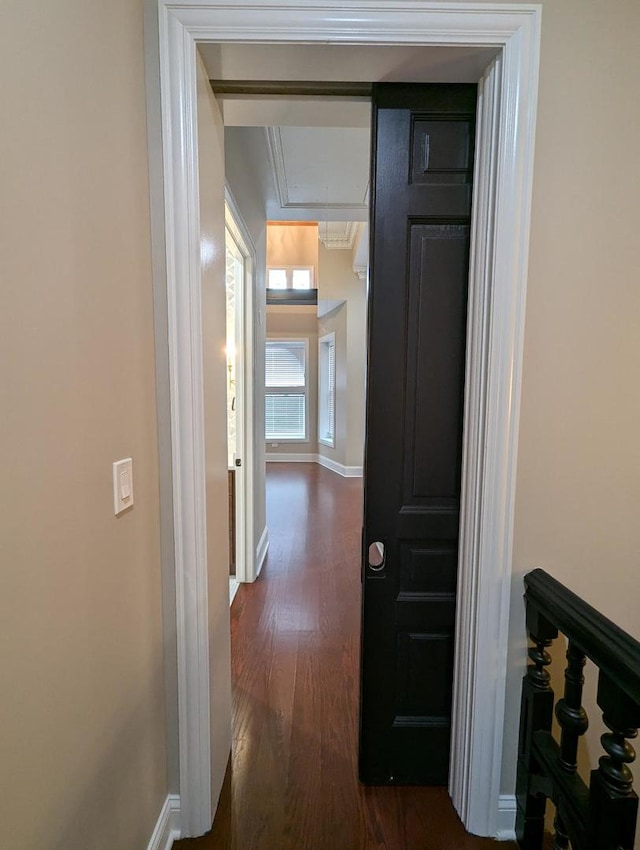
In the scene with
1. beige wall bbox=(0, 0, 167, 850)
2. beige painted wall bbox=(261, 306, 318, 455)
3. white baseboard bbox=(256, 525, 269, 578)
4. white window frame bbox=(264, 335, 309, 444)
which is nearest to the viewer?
beige wall bbox=(0, 0, 167, 850)

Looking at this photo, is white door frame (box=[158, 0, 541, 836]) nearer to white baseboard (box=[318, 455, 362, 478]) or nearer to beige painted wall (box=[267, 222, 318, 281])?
white baseboard (box=[318, 455, 362, 478])

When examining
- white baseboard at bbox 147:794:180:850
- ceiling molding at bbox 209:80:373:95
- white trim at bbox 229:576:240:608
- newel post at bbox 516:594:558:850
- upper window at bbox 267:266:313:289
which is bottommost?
white trim at bbox 229:576:240:608

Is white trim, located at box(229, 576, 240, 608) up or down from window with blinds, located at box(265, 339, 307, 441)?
down

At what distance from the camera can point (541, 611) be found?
1.15 meters

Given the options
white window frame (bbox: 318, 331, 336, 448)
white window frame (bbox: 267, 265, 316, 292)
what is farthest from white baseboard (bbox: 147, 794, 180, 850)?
white window frame (bbox: 267, 265, 316, 292)

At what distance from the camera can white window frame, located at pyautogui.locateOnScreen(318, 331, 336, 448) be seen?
722 centimetres

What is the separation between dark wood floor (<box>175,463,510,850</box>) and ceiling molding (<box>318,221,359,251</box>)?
14.4 ft

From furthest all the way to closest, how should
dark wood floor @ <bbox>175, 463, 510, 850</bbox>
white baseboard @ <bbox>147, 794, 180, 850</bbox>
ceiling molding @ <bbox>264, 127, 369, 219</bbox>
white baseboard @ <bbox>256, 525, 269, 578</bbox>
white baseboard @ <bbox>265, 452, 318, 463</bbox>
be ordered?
white baseboard @ <bbox>265, 452, 318, 463</bbox> → white baseboard @ <bbox>256, 525, 269, 578</bbox> → ceiling molding @ <bbox>264, 127, 369, 219</bbox> → dark wood floor @ <bbox>175, 463, 510, 850</bbox> → white baseboard @ <bbox>147, 794, 180, 850</bbox>

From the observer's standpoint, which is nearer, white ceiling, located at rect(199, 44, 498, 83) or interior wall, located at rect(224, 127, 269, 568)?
white ceiling, located at rect(199, 44, 498, 83)

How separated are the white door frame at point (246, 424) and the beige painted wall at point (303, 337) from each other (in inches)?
199

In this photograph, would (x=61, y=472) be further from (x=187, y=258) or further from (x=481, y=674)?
(x=481, y=674)

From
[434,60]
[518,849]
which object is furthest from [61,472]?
[518,849]

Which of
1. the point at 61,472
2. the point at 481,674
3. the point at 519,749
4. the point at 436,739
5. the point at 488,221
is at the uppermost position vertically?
the point at 488,221

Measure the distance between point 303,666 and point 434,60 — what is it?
2.54 metres
